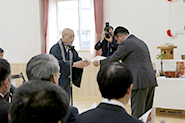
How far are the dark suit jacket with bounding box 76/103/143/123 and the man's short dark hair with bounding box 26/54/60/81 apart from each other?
16.0 inches

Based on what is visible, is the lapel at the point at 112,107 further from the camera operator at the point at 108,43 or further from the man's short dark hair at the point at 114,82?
the camera operator at the point at 108,43

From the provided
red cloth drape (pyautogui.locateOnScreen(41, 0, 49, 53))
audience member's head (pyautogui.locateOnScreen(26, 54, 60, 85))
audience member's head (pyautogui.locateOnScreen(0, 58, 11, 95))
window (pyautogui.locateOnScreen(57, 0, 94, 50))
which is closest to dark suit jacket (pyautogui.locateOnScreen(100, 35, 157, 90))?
audience member's head (pyautogui.locateOnScreen(26, 54, 60, 85))

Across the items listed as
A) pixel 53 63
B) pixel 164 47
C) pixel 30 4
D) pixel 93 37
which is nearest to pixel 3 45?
pixel 30 4

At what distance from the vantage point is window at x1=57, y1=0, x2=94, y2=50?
23.5ft

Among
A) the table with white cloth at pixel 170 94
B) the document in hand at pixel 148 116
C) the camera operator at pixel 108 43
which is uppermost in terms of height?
the camera operator at pixel 108 43

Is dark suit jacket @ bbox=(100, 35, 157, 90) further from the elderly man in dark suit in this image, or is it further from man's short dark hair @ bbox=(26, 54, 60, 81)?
man's short dark hair @ bbox=(26, 54, 60, 81)

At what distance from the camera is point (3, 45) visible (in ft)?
25.6

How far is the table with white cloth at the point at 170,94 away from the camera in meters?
4.31

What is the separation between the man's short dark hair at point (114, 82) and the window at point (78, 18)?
5697mm

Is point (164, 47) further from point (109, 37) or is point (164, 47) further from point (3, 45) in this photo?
point (3, 45)

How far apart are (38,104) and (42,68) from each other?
886 millimetres

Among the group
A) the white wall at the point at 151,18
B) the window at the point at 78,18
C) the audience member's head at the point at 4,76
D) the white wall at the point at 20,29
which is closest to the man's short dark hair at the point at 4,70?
the audience member's head at the point at 4,76

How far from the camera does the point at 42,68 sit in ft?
5.42

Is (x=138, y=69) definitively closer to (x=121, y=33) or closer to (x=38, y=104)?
(x=121, y=33)
